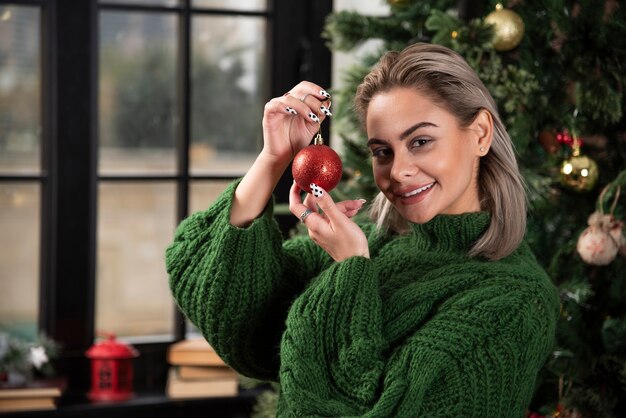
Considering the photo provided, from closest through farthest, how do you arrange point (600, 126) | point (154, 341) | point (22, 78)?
point (600, 126) < point (22, 78) < point (154, 341)

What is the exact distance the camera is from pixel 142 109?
10.3 feet

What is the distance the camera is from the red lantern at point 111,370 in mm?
2977

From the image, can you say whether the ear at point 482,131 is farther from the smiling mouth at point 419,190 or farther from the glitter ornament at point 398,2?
the glitter ornament at point 398,2

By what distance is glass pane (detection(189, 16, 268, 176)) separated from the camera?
10.5 feet

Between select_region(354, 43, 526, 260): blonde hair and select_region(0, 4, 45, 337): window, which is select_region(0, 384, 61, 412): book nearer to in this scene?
select_region(0, 4, 45, 337): window

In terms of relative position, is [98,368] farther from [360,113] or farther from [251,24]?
[360,113]

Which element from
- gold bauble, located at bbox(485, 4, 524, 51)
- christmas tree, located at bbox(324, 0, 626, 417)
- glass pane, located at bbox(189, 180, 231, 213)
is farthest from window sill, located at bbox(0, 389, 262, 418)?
gold bauble, located at bbox(485, 4, 524, 51)

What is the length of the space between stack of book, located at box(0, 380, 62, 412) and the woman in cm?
128

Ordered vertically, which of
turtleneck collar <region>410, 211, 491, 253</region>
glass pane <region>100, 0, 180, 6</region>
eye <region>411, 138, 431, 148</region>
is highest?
glass pane <region>100, 0, 180, 6</region>

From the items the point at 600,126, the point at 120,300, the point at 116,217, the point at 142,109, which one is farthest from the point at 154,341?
the point at 600,126

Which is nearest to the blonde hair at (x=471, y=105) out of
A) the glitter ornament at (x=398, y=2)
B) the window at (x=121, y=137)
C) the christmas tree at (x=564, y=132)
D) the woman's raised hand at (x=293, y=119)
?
the woman's raised hand at (x=293, y=119)

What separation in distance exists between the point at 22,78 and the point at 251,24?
76 cm

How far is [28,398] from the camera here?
287 cm

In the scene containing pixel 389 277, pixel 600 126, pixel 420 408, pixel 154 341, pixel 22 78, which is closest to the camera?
pixel 420 408
